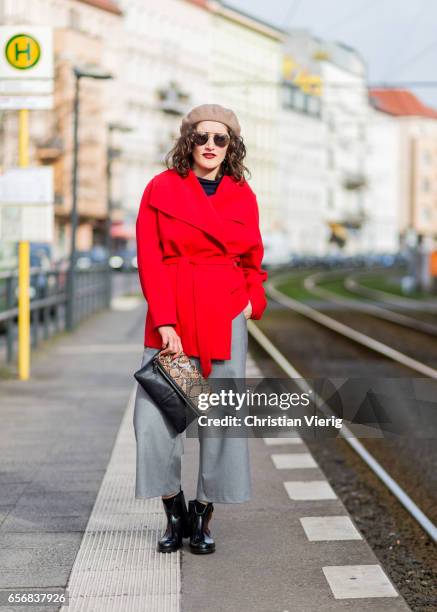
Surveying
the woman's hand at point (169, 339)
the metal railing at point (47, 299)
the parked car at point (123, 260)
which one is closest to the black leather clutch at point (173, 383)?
the woman's hand at point (169, 339)

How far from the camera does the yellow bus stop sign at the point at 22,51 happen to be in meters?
11.0

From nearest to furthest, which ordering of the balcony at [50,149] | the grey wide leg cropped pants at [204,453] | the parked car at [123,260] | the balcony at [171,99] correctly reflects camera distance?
1. the grey wide leg cropped pants at [204,453]
2. the parked car at [123,260]
3. the balcony at [50,149]
4. the balcony at [171,99]

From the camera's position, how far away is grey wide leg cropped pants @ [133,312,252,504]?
466cm

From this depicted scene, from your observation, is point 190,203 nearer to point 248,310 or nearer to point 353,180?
point 248,310

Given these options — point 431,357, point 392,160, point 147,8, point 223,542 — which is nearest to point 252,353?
point 431,357

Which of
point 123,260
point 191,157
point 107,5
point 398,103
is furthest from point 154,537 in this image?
point 398,103

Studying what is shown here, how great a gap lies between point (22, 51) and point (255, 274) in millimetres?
6837

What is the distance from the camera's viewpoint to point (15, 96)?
35.9ft

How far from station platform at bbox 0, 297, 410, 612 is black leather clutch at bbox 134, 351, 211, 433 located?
616 millimetres

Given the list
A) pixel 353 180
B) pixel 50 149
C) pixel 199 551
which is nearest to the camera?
pixel 199 551

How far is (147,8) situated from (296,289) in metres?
42.8

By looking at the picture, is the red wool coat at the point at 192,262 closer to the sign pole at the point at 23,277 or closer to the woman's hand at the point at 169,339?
the woman's hand at the point at 169,339

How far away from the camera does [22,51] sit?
11.0 metres

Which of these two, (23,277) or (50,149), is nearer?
(23,277)
